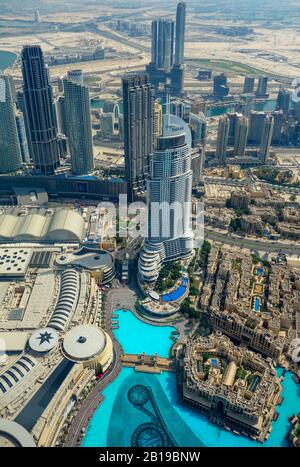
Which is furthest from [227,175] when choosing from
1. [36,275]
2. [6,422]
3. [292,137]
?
[6,422]

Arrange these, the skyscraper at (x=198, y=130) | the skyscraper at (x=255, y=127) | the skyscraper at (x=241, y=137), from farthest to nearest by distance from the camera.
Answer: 1. the skyscraper at (x=255, y=127)
2. the skyscraper at (x=241, y=137)
3. the skyscraper at (x=198, y=130)

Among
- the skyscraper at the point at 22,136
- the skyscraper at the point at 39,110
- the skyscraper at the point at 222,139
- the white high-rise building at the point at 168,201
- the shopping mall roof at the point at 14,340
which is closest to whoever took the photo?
the shopping mall roof at the point at 14,340

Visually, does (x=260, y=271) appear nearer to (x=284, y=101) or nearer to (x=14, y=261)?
(x=14, y=261)

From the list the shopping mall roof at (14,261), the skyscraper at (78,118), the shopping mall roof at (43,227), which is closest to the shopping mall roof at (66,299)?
the shopping mall roof at (14,261)

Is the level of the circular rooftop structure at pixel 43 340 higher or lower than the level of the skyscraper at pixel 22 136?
lower

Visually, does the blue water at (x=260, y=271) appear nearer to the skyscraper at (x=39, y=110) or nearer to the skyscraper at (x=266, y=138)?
the skyscraper at (x=266, y=138)
